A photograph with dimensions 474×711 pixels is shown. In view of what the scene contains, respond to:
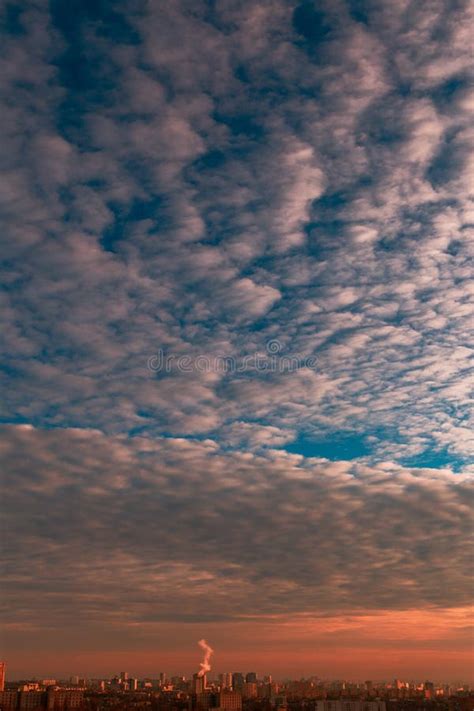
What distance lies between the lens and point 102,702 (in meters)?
116

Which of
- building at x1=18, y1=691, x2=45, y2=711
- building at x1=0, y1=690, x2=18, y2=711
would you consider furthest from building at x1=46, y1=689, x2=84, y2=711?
A: building at x1=0, y1=690, x2=18, y2=711

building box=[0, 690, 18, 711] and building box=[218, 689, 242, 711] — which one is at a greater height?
building box=[0, 690, 18, 711]

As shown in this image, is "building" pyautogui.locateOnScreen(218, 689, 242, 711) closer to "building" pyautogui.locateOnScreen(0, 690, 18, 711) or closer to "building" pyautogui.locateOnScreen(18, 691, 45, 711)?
"building" pyautogui.locateOnScreen(18, 691, 45, 711)

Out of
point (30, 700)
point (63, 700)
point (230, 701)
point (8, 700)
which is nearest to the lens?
point (8, 700)

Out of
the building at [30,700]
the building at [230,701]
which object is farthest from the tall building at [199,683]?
the building at [30,700]

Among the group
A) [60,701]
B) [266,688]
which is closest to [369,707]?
[60,701]

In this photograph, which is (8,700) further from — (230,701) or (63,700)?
(230,701)

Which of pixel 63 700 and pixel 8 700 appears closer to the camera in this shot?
pixel 8 700

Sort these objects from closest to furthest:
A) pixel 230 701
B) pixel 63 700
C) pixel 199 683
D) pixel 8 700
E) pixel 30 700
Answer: pixel 8 700
pixel 30 700
pixel 63 700
pixel 230 701
pixel 199 683

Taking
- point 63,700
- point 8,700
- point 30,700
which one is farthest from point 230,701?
point 8,700

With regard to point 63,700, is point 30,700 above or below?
above

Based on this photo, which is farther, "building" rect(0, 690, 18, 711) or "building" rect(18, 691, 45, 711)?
"building" rect(18, 691, 45, 711)

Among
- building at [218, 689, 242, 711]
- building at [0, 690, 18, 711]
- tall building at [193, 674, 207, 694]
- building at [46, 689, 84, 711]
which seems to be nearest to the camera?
building at [0, 690, 18, 711]

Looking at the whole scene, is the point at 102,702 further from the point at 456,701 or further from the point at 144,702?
the point at 456,701
